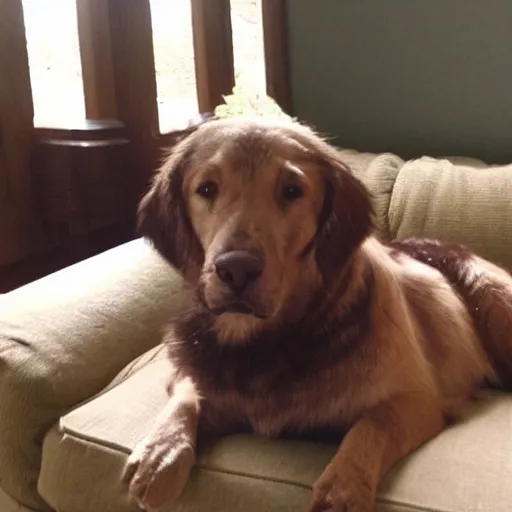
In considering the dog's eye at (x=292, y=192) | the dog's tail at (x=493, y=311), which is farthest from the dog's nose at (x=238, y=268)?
the dog's tail at (x=493, y=311)

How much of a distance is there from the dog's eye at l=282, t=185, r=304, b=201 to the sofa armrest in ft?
2.19

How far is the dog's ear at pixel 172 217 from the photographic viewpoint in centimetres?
166

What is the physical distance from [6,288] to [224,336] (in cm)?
117

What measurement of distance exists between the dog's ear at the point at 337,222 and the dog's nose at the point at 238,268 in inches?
9.6

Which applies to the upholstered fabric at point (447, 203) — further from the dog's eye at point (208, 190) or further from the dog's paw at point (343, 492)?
the dog's paw at point (343, 492)

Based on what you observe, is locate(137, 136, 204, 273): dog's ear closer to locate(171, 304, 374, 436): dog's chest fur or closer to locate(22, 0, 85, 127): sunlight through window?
locate(171, 304, 374, 436): dog's chest fur

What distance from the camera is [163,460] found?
1540mm

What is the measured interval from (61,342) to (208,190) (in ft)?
1.84

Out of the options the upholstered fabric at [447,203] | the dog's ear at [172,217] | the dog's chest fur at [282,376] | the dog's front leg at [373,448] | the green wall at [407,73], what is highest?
the green wall at [407,73]

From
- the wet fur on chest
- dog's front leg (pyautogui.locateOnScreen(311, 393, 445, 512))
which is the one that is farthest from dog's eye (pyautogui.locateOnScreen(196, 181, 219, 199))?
dog's front leg (pyautogui.locateOnScreen(311, 393, 445, 512))

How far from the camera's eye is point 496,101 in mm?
3008

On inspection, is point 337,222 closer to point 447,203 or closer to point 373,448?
point 373,448

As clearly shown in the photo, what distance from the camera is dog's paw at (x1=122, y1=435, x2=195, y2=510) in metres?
1.51

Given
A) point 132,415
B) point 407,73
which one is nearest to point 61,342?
point 132,415
